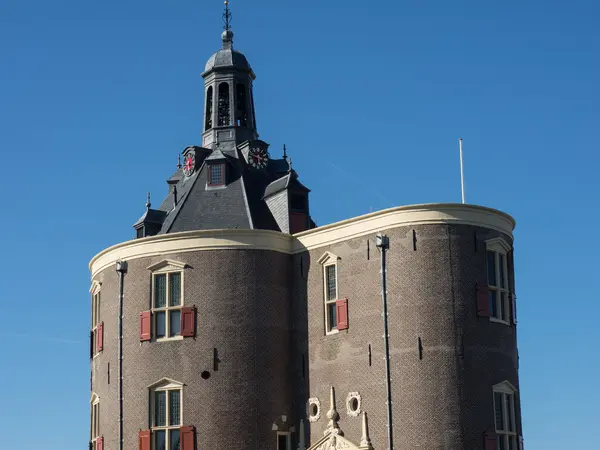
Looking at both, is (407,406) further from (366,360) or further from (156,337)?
(156,337)

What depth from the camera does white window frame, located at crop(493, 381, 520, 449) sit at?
45.3 meters

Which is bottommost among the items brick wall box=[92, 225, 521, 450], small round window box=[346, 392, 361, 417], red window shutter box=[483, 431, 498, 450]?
red window shutter box=[483, 431, 498, 450]

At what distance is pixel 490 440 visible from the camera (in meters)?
44.5

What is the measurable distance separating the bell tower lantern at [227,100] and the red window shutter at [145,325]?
11.6 metres

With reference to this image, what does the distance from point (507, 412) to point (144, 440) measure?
14.5 m

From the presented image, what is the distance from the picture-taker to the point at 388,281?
1815 inches

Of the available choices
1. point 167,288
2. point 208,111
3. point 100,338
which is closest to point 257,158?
point 208,111

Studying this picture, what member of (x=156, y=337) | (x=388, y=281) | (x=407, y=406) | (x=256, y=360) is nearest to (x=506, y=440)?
(x=407, y=406)

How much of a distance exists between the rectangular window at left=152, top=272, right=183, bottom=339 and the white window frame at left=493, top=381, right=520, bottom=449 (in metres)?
13.2

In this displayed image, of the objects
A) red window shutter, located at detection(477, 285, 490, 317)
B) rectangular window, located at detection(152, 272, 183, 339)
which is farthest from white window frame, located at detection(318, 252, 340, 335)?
rectangular window, located at detection(152, 272, 183, 339)

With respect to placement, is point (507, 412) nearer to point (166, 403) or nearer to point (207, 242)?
point (166, 403)

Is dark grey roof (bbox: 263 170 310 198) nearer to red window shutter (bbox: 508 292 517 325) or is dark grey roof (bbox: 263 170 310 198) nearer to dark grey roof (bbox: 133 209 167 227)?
dark grey roof (bbox: 133 209 167 227)

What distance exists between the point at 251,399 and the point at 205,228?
8.49 m

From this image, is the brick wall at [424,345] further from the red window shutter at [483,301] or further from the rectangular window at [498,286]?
the rectangular window at [498,286]
